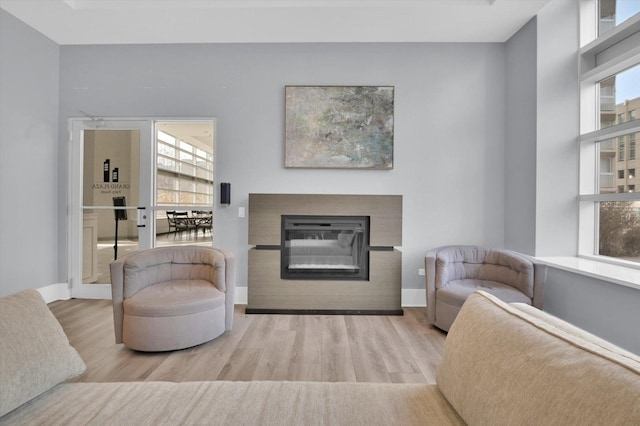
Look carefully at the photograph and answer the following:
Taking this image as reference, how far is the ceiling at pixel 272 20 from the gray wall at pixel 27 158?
0.28 meters

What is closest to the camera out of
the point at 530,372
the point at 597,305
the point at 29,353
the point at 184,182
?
the point at 530,372

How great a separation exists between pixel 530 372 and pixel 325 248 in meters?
3.03

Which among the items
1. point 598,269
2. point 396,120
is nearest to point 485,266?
point 598,269

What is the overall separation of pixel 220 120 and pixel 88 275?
2.58 m

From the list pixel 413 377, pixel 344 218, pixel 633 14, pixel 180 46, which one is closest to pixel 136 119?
pixel 180 46

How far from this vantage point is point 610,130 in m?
2.88

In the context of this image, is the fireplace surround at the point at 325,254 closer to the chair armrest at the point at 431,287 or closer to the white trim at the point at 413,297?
the white trim at the point at 413,297

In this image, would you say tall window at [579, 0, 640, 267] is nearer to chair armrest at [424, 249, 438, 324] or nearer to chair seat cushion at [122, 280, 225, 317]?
chair armrest at [424, 249, 438, 324]

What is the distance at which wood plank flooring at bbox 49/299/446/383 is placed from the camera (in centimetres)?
228

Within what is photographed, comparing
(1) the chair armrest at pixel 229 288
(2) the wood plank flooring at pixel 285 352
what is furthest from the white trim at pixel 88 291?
(1) the chair armrest at pixel 229 288

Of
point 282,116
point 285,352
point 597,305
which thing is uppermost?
point 282,116

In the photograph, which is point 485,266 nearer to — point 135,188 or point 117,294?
point 117,294

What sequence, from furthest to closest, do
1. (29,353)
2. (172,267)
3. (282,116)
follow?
1. (282,116)
2. (172,267)
3. (29,353)

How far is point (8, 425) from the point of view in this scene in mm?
970
